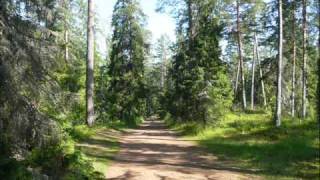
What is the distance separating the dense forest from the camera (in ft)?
34.2

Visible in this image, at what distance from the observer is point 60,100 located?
12.2 m

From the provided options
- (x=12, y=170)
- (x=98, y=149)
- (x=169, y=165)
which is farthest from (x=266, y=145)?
(x=12, y=170)

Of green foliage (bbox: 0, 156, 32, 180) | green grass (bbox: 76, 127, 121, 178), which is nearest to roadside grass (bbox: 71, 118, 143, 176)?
green grass (bbox: 76, 127, 121, 178)

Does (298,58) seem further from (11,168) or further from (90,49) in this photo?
(11,168)

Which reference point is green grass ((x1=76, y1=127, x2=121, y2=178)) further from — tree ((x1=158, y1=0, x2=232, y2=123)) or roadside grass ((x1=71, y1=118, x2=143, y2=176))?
tree ((x1=158, y1=0, x2=232, y2=123))

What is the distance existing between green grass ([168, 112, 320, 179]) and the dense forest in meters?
0.04

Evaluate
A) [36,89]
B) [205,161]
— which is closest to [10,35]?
[36,89]

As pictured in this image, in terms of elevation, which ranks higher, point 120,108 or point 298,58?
point 298,58

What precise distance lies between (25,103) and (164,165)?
4288mm

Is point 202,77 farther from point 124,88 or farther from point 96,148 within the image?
A: point 124,88

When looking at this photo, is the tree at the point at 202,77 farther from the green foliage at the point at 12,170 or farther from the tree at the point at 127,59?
the green foliage at the point at 12,170

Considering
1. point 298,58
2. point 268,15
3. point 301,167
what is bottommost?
point 301,167

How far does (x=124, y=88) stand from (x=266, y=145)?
23508 mm

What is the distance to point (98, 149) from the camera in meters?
15.9
